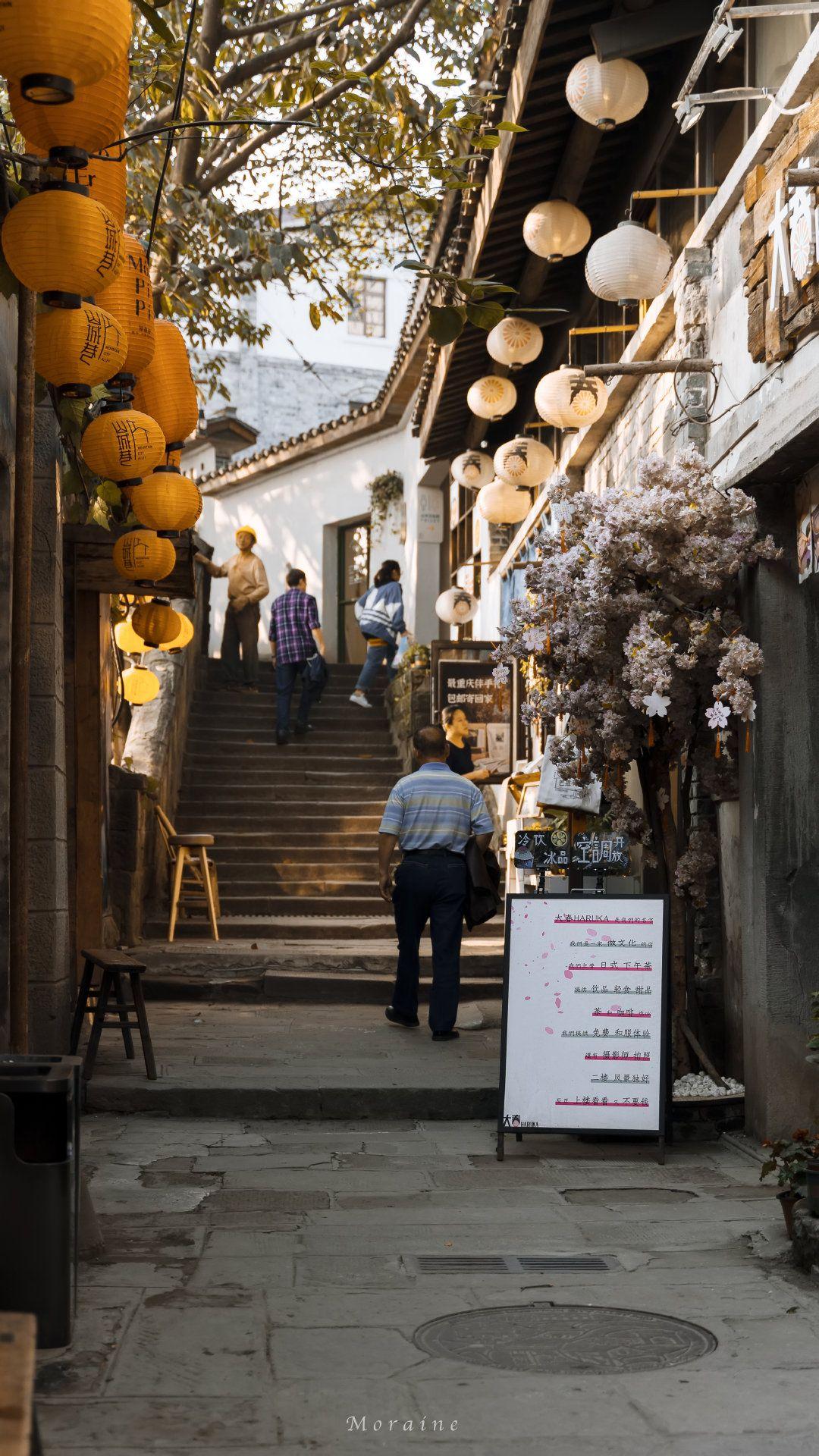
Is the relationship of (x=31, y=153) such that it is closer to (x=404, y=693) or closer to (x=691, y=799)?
(x=691, y=799)

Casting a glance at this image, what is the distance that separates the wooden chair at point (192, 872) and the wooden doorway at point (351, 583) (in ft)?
35.2

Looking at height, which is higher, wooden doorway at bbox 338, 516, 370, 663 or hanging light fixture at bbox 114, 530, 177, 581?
wooden doorway at bbox 338, 516, 370, 663

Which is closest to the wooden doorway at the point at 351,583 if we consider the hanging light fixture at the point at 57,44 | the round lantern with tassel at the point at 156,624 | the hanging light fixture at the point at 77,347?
the round lantern with tassel at the point at 156,624

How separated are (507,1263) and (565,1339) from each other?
764 millimetres

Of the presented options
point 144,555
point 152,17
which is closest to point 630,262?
point 144,555

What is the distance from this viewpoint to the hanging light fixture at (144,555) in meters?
7.52

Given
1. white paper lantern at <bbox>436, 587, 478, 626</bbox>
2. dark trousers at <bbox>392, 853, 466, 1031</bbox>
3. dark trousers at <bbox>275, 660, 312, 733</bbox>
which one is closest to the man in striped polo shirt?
dark trousers at <bbox>392, 853, 466, 1031</bbox>

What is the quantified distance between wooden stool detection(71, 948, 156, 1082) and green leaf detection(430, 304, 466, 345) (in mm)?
3435

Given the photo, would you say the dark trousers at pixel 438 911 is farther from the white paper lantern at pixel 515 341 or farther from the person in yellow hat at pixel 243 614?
the person in yellow hat at pixel 243 614

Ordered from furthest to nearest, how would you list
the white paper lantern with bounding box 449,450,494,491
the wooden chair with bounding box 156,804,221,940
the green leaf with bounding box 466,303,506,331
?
the white paper lantern with bounding box 449,450,494,491, the wooden chair with bounding box 156,804,221,940, the green leaf with bounding box 466,303,506,331

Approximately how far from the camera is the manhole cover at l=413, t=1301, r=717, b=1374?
3.80 m

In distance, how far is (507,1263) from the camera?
476 cm

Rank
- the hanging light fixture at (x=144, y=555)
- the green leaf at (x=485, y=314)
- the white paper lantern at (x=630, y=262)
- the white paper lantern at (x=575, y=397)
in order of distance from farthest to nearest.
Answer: the white paper lantern at (x=575, y=397) < the white paper lantern at (x=630, y=262) < the hanging light fixture at (x=144, y=555) < the green leaf at (x=485, y=314)

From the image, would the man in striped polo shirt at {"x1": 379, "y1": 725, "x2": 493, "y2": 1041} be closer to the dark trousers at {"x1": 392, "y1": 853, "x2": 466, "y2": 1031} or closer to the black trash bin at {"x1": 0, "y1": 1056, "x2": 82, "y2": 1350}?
the dark trousers at {"x1": 392, "y1": 853, "x2": 466, "y2": 1031}
